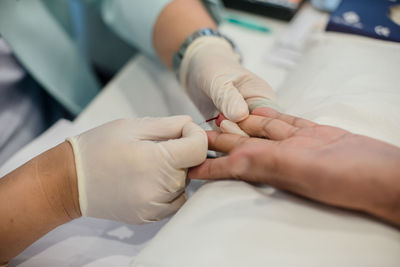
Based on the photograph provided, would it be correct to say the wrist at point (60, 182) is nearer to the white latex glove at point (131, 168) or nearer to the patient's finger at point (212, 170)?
the white latex glove at point (131, 168)

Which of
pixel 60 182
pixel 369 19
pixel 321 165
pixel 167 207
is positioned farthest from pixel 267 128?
A: pixel 369 19

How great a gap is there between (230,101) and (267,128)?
0.38 feet

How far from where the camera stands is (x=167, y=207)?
676 mm

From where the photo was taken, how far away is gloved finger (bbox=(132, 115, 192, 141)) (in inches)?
26.4

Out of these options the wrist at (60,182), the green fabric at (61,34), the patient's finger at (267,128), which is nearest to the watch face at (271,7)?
the green fabric at (61,34)

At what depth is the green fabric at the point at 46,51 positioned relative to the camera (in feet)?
3.10

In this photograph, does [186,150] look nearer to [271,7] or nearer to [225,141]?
[225,141]

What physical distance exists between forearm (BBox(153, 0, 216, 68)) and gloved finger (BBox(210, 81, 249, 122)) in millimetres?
296

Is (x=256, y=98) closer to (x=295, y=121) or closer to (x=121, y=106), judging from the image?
(x=295, y=121)

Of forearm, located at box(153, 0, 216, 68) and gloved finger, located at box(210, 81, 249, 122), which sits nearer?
gloved finger, located at box(210, 81, 249, 122)

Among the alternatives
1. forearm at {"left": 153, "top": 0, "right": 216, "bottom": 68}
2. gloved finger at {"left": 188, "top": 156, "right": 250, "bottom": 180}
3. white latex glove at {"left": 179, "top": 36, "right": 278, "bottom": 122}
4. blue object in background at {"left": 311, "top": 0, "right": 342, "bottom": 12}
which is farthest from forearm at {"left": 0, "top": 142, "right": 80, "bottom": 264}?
blue object in background at {"left": 311, "top": 0, "right": 342, "bottom": 12}

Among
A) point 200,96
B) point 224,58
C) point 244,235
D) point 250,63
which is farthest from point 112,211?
point 250,63

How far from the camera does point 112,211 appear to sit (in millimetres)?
653

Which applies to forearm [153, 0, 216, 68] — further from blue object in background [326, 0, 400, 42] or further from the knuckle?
the knuckle
